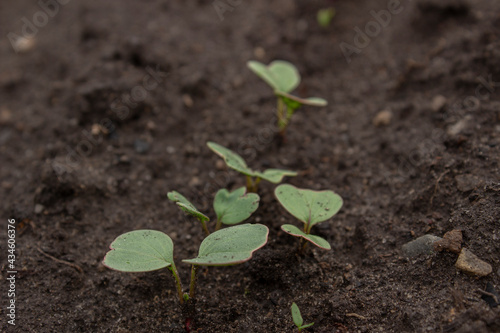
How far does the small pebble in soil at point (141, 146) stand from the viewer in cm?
215

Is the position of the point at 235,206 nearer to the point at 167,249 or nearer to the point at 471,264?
the point at 167,249

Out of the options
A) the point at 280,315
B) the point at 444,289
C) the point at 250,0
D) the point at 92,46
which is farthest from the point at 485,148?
the point at 92,46

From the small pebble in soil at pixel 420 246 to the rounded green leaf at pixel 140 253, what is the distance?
0.88 metres

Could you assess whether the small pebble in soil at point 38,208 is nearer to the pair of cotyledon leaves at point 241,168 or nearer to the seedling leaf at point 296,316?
the pair of cotyledon leaves at point 241,168

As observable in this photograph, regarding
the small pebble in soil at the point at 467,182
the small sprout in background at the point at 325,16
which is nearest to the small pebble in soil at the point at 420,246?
the small pebble in soil at the point at 467,182

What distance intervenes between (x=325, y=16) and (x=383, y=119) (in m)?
0.96

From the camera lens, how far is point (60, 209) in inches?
72.0

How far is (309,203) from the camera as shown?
1.63 meters

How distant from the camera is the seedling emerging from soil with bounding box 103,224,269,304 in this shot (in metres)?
1.29

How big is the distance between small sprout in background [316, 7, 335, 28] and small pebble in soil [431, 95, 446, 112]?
1.01 m

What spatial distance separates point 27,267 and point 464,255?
1617 mm

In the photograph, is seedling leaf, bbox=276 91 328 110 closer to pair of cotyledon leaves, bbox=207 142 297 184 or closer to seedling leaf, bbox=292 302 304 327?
pair of cotyledon leaves, bbox=207 142 297 184

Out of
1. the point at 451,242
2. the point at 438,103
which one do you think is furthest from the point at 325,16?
the point at 451,242

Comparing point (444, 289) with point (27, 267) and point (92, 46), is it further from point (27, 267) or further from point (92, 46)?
point (92, 46)
